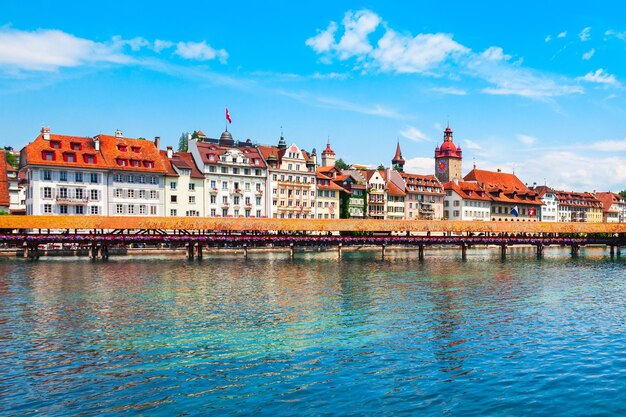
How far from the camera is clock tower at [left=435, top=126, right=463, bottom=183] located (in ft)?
527

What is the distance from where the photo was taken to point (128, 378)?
20.7 m

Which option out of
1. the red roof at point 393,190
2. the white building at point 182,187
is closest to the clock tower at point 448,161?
the red roof at point 393,190

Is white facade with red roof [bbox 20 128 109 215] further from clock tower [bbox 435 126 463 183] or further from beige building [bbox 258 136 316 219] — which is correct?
clock tower [bbox 435 126 463 183]

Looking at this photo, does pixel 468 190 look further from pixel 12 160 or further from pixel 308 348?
pixel 308 348

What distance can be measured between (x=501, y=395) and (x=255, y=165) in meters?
90.9

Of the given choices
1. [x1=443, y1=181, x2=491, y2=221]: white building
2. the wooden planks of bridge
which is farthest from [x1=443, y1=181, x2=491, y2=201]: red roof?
the wooden planks of bridge

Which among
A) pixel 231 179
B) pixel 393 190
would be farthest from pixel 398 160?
pixel 231 179

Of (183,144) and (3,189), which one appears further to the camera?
(183,144)

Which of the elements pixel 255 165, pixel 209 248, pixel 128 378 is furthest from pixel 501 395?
pixel 255 165

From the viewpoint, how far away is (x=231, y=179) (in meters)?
105

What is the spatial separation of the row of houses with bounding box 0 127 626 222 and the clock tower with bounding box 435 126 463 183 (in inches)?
12.8

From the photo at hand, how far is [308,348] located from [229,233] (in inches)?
2494

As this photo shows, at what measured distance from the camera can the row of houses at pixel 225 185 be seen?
285 feet

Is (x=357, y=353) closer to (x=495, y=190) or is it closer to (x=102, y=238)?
(x=102, y=238)
